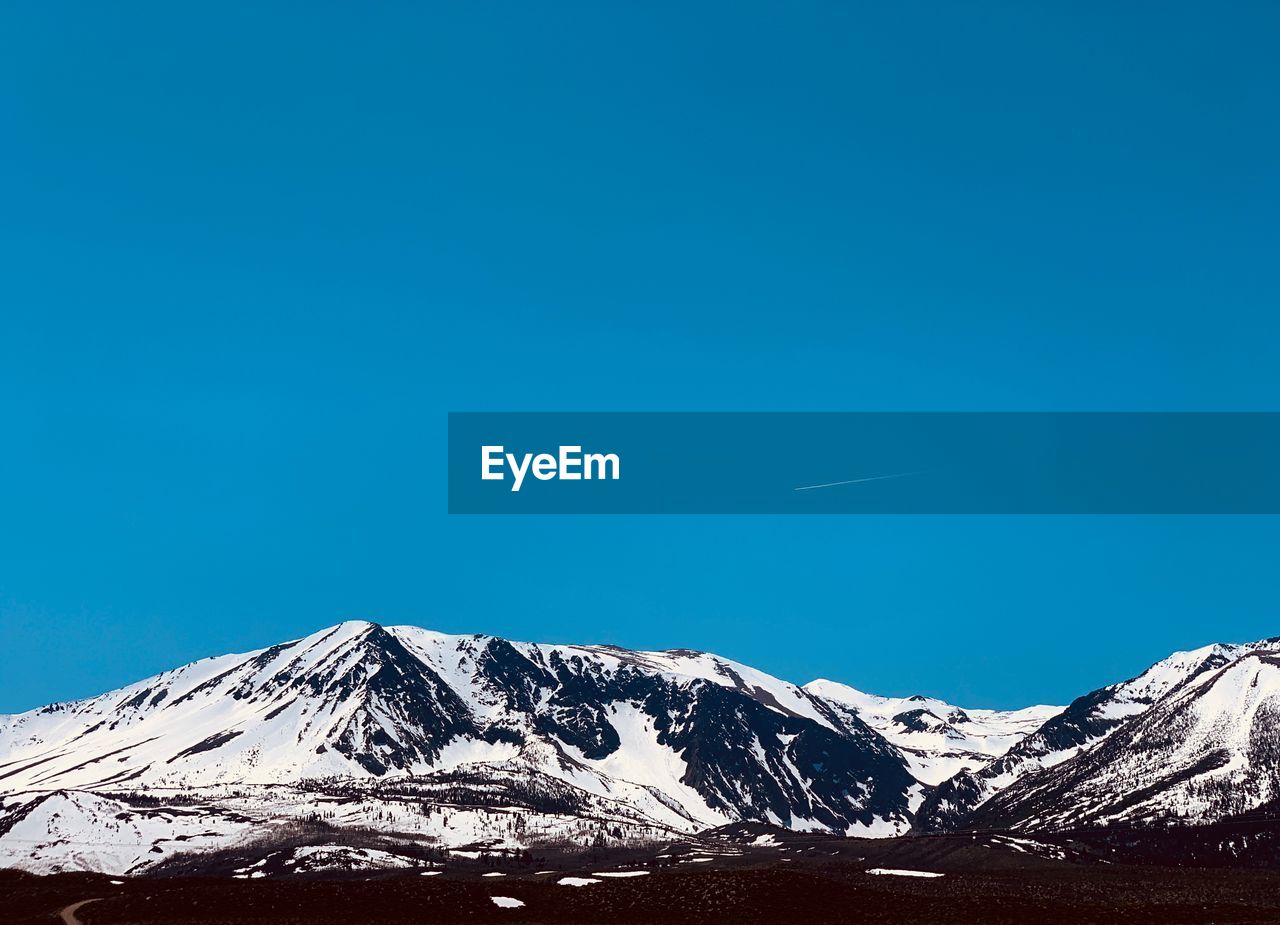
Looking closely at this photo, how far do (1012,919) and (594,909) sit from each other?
Result: 4915 centimetres

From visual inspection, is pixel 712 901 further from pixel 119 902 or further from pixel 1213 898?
pixel 1213 898

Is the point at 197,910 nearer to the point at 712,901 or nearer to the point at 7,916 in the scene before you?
the point at 7,916

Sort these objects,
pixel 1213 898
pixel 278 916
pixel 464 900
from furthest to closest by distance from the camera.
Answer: pixel 1213 898
pixel 464 900
pixel 278 916

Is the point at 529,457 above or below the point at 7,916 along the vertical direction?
above

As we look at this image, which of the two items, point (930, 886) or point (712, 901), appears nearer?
point (712, 901)

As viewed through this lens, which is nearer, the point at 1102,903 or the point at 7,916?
the point at 7,916

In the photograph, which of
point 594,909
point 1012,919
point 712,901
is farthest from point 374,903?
point 1012,919

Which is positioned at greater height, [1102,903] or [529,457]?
[529,457]

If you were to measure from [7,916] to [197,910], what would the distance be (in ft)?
78.7

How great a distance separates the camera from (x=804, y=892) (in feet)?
538

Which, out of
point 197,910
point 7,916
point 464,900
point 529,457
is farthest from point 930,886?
point 7,916

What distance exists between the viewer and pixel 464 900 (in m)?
159

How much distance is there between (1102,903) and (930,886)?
38.1 meters

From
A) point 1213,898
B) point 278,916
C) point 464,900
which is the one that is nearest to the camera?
point 278,916
